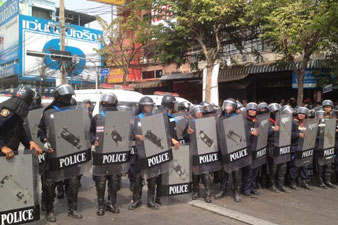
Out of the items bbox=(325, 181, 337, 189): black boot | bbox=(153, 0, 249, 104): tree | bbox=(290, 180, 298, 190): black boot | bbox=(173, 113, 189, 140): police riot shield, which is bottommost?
bbox=(325, 181, 337, 189): black boot

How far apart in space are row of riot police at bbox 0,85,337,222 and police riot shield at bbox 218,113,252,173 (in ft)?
0.06

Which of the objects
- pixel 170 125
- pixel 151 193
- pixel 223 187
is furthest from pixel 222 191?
pixel 170 125

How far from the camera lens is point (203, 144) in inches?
213

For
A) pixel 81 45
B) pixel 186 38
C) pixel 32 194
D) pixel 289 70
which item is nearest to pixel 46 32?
pixel 81 45

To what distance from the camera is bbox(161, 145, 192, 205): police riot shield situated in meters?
5.15

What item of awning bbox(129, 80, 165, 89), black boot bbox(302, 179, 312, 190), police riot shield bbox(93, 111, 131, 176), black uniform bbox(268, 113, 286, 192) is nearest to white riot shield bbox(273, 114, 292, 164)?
black uniform bbox(268, 113, 286, 192)

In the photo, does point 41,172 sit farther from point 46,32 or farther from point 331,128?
point 46,32

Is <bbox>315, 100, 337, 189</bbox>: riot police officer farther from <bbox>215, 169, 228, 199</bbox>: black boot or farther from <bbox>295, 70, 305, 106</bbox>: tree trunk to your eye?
<bbox>295, 70, 305, 106</bbox>: tree trunk

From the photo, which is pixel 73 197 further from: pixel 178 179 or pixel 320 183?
pixel 320 183

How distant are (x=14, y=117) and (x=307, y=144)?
214 inches

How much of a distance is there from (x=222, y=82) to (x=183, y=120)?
449 inches

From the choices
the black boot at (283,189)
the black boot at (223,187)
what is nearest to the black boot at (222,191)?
the black boot at (223,187)

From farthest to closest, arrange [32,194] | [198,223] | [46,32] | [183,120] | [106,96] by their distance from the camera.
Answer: [46,32] → [183,120] → [106,96] → [198,223] → [32,194]

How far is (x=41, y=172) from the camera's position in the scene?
16.9 ft
